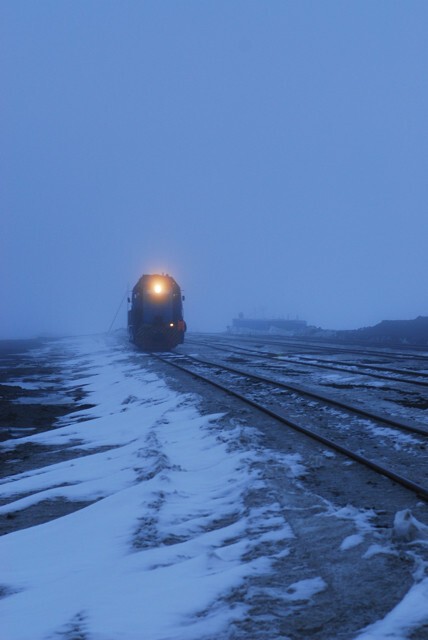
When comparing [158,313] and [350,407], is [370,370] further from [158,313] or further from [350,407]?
[158,313]

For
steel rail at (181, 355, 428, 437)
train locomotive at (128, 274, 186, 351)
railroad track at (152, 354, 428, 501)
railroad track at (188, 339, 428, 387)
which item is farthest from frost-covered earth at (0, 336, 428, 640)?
train locomotive at (128, 274, 186, 351)

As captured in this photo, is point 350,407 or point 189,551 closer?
point 189,551

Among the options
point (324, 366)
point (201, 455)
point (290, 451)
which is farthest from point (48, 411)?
point (324, 366)

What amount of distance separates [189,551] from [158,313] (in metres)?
23.5

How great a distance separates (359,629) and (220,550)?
123cm

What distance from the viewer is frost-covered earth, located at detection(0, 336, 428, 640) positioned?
271cm

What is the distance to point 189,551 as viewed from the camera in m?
3.64

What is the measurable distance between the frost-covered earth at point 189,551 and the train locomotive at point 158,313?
20.3m

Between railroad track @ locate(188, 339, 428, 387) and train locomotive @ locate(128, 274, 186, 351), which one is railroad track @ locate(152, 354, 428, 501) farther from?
train locomotive @ locate(128, 274, 186, 351)

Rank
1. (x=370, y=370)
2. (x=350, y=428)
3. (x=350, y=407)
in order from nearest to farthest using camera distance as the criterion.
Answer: (x=350, y=428), (x=350, y=407), (x=370, y=370)

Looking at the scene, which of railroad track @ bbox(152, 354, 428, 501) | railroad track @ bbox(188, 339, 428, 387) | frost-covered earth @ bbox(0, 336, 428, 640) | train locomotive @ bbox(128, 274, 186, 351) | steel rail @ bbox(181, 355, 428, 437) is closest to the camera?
frost-covered earth @ bbox(0, 336, 428, 640)

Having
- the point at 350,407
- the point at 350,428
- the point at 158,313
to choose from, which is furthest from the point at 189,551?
the point at 158,313

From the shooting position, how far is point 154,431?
7664mm

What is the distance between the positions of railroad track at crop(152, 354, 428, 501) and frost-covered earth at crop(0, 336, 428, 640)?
0.65 meters
